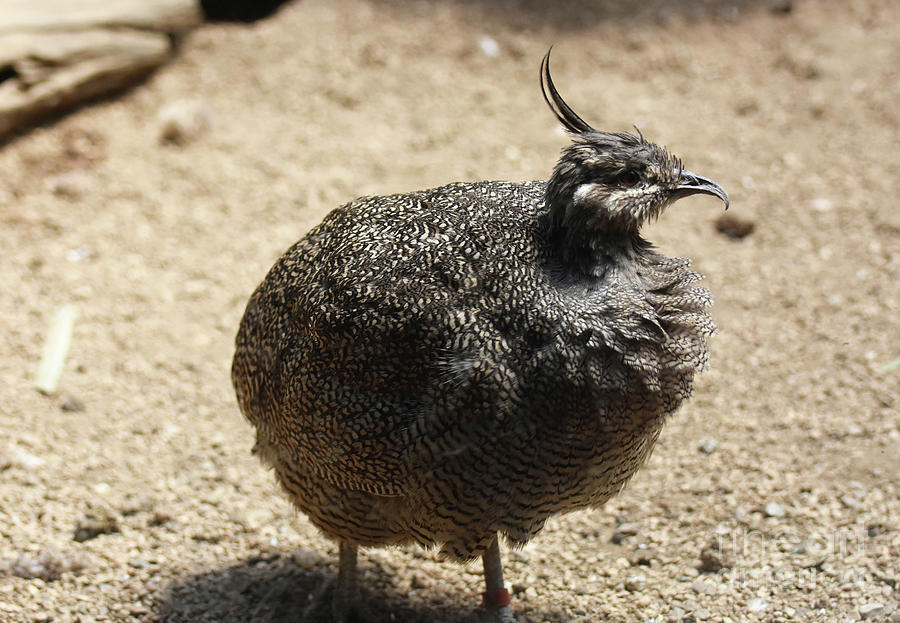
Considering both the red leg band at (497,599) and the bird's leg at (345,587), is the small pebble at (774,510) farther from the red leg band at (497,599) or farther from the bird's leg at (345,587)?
the bird's leg at (345,587)

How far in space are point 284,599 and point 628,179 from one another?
2.39 m

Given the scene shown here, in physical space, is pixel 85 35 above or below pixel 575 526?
above

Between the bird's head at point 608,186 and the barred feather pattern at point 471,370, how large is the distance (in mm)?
141

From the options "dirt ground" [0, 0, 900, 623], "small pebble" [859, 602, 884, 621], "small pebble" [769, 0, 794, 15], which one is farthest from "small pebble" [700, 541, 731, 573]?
"small pebble" [769, 0, 794, 15]

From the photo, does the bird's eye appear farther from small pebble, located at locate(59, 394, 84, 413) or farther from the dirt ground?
small pebble, located at locate(59, 394, 84, 413)

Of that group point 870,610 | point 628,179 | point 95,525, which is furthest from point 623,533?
point 95,525

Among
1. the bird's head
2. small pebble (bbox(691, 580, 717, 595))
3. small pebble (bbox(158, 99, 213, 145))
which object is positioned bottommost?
small pebble (bbox(691, 580, 717, 595))

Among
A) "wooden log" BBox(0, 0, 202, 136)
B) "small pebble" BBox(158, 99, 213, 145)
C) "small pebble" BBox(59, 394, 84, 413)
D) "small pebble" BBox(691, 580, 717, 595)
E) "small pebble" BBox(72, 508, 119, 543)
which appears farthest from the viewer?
"small pebble" BBox(158, 99, 213, 145)

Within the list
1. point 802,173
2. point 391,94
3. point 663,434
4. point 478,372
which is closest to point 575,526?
point 663,434

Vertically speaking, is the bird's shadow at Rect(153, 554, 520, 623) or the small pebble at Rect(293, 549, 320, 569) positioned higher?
the small pebble at Rect(293, 549, 320, 569)

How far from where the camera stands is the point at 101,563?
405 cm

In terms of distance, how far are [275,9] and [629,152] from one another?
5690 mm

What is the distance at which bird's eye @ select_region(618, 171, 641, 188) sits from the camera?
3156 mm

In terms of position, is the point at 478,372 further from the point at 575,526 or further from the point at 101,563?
the point at 101,563
